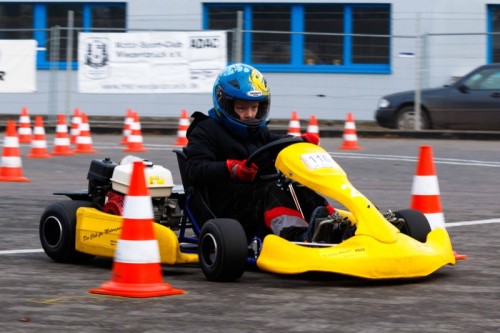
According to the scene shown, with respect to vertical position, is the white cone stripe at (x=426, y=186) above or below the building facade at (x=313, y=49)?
below

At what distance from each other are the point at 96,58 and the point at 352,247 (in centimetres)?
1615

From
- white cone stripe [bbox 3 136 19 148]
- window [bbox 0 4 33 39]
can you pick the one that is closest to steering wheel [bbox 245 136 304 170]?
white cone stripe [bbox 3 136 19 148]

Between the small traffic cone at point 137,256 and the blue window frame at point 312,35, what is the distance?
55.4 ft

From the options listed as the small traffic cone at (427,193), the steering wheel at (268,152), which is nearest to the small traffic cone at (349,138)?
the small traffic cone at (427,193)

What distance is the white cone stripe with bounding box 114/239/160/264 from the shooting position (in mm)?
6336

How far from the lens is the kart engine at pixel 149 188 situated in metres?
7.72

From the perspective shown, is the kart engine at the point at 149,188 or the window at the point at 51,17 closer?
the kart engine at the point at 149,188

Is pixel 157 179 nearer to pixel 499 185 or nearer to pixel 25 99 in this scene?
pixel 499 185

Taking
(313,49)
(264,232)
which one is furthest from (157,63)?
(264,232)

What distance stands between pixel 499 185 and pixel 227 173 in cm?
710

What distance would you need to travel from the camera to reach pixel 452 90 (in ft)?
68.9

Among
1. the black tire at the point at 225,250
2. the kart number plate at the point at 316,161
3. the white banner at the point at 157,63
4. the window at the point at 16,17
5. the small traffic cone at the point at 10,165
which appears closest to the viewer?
the black tire at the point at 225,250

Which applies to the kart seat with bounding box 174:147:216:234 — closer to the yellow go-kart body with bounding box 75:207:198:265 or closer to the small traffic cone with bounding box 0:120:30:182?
the yellow go-kart body with bounding box 75:207:198:265

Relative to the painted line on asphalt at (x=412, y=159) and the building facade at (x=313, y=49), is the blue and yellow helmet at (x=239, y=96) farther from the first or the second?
the building facade at (x=313, y=49)
